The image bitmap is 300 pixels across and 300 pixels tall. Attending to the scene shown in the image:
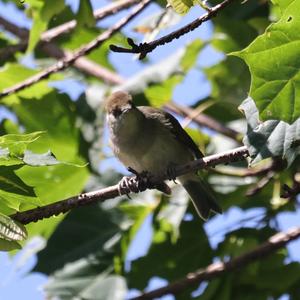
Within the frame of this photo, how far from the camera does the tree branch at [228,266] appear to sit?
445 cm

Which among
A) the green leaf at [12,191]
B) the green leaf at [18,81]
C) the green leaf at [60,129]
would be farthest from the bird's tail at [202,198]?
the green leaf at [12,191]

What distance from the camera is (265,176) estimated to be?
4797 mm

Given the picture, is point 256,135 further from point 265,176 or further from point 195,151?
point 195,151

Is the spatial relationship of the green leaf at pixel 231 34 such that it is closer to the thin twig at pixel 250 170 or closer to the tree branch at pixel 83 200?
the thin twig at pixel 250 170

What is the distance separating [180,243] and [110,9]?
1533mm

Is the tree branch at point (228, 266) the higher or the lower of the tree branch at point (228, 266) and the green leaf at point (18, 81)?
the lower

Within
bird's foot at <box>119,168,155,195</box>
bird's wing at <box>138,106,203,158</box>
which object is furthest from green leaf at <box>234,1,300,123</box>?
bird's wing at <box>138,106,203,158</box>

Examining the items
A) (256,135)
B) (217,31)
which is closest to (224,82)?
(217,31)

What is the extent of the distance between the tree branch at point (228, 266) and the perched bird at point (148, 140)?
653mm

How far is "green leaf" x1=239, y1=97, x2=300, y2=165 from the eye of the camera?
2928 mm

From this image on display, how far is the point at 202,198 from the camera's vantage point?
5195 millimetres

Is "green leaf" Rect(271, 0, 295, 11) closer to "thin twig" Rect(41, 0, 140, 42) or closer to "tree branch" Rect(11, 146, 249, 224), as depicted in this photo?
"tree branch" Rect(11, 146, 249, 224)

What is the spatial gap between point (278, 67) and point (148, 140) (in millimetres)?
2795

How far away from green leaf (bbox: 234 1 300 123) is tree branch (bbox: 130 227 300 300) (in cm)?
176
